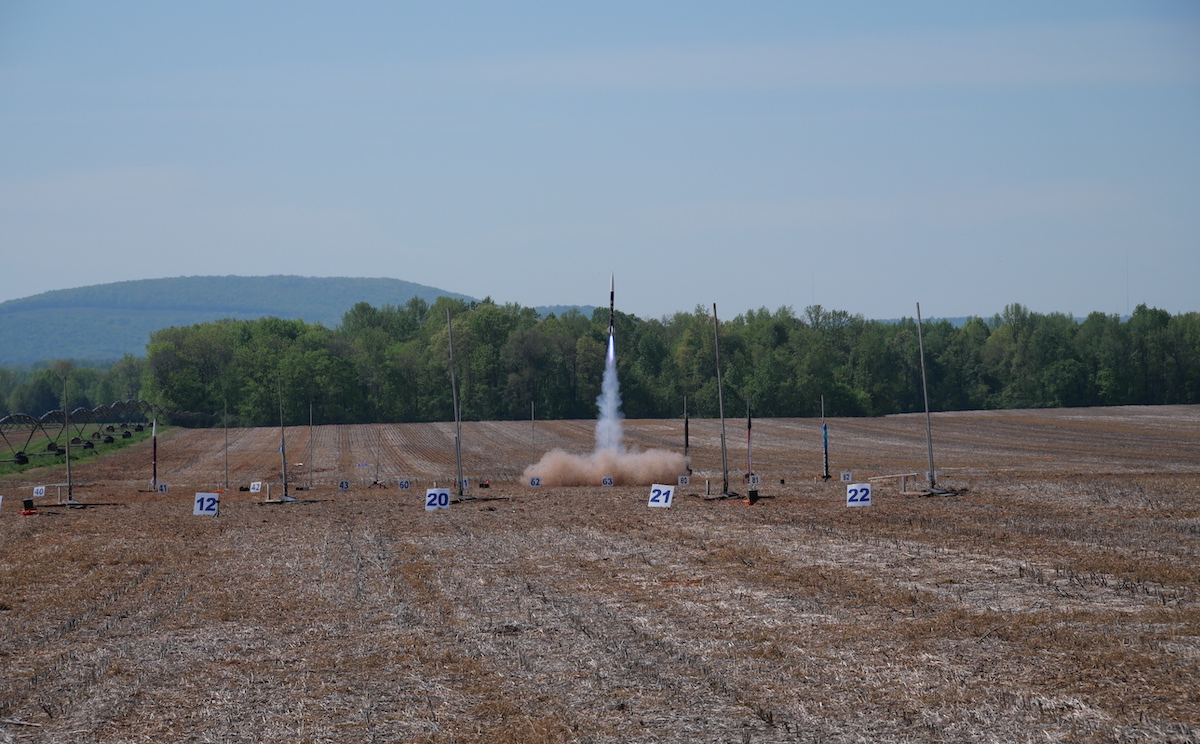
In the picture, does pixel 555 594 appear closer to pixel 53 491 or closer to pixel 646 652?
pixel 646 652

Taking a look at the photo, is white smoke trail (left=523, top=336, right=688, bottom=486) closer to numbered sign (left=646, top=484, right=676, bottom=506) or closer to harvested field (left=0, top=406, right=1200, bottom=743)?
harvested field (left=0, top=406, right=1200, bottom=743)

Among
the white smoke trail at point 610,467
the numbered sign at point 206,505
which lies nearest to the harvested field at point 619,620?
the numbered sign at point 206,505

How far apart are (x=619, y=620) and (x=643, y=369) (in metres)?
137

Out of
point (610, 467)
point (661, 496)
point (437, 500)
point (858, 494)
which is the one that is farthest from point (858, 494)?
point (610, 467)

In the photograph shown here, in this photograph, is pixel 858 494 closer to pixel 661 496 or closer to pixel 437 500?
pixel 661 496

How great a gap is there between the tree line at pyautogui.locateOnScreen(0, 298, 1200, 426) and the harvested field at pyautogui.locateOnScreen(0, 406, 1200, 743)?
9591 cm

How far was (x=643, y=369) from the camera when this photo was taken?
159 metres

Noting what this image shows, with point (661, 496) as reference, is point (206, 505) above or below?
below

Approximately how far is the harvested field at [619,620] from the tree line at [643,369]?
95911 millimetres

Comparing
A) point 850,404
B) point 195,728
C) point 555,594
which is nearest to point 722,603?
point 555,594

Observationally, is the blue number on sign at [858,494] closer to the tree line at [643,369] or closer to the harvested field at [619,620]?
the harvested field at [619,620]

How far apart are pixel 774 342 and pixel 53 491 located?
12242 cm

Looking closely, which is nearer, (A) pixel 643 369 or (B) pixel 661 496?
(B) pixel 661 496

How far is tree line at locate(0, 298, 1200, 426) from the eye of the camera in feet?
479
